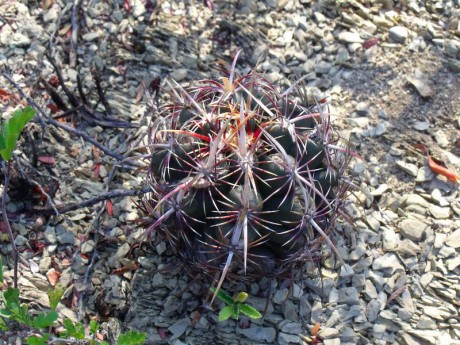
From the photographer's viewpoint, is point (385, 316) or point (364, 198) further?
point (364, 198)

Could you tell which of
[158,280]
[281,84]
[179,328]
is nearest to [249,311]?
[179,328]

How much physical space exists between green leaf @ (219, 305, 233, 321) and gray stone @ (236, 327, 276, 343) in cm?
18

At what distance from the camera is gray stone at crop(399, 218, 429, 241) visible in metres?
2.97

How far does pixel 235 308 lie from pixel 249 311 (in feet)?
0.20

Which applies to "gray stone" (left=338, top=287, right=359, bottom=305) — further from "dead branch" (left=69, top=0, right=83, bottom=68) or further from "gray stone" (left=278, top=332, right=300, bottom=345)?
"dead branch" (left=69, top=0, right=83, bottom=68)

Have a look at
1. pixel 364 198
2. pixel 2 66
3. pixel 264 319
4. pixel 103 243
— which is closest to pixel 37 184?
pixel 103 243

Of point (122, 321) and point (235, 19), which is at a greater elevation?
point (235, 19)

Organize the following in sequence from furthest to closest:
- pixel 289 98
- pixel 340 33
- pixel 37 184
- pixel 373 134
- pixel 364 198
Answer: pixel 340 33, pixel 373 134, pixel 364 198, pixel 37 184, pixel 289 98

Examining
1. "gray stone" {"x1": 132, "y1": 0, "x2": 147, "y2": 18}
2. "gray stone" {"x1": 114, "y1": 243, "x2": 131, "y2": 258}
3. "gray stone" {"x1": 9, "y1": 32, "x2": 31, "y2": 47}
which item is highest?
"gray stone" {"x1": 132, "y1": 0, "x2": 147, "y2": 18}

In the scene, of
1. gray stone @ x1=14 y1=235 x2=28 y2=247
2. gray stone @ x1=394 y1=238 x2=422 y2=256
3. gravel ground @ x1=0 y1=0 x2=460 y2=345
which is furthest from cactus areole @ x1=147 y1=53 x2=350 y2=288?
gray stone @ x1=14 y1=235 x2=28 y2=247

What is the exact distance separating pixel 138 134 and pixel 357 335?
A: 1310 millimetres

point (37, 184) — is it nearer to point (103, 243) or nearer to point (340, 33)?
point (103, 243)

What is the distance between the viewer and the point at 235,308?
2.51 metres

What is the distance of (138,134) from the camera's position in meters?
3.21
